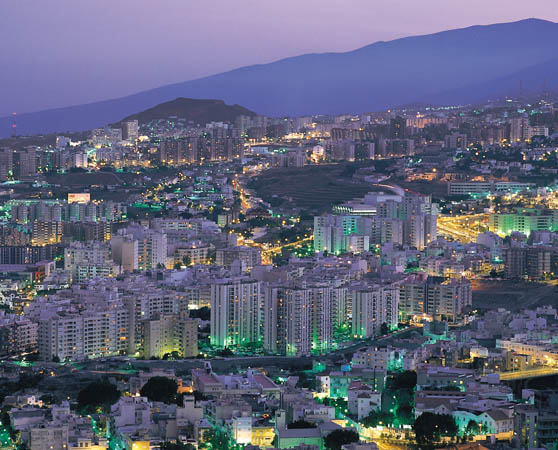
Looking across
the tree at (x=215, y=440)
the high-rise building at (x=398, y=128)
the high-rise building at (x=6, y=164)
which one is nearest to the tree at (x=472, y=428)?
the tree at (x=215, y=440)

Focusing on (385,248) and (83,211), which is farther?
(83,211)

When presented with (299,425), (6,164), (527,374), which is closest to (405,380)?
(527,374)

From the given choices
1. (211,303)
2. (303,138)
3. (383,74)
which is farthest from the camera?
(383,74)

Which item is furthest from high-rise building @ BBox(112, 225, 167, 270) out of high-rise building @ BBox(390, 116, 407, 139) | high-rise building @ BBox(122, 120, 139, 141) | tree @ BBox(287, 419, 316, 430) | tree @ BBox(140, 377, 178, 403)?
high-rise building @ BBox(122, 120, 139, 141)

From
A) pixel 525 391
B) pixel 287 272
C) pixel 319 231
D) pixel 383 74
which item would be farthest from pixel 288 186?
pixel 383 74

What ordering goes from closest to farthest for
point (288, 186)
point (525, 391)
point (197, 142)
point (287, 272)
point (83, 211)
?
point (525, 391) → point (287, 272) → point (83, 211) → point (288, 186) → point (197, 142)

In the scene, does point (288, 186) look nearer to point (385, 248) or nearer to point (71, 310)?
point (385, 248)

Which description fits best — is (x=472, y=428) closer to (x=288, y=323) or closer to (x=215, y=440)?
(x=215, y=440)
